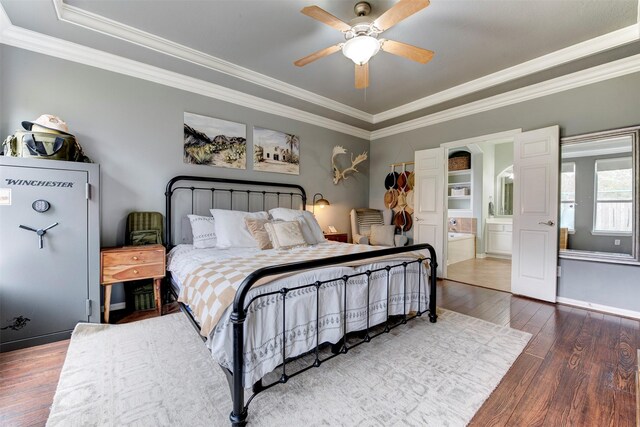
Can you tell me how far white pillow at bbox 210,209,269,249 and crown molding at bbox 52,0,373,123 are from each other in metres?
1.69

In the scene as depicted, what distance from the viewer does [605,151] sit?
3.12 metres

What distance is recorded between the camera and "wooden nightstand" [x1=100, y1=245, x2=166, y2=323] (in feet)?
8.16

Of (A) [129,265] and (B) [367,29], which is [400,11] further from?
(A) [129,265]

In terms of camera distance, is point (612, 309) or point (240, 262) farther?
point (612, 309)

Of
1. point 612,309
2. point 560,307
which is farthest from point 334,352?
point 612,309

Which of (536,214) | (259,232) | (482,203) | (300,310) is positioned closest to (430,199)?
(536,214)

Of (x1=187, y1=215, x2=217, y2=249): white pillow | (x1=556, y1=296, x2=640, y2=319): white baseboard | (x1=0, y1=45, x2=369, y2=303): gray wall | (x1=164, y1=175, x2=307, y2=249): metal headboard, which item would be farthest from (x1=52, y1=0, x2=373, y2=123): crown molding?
(x1=556, y1=296, x2=640, y2=319): white baseboard

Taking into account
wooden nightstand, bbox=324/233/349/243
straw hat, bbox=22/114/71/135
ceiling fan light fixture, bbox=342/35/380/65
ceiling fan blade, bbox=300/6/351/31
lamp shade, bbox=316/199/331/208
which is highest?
ceiling fan blade, bbox=300/6/351/31

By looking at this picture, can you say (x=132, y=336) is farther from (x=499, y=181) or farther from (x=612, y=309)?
(x=499, y=181)

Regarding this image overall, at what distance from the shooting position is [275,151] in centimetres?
415

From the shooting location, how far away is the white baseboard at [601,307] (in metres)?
2.89

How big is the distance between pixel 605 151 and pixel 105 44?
18.1ft

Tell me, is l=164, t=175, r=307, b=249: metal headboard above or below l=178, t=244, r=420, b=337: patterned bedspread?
above

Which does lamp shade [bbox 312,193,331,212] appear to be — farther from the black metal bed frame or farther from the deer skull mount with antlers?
the black metal bed frame
